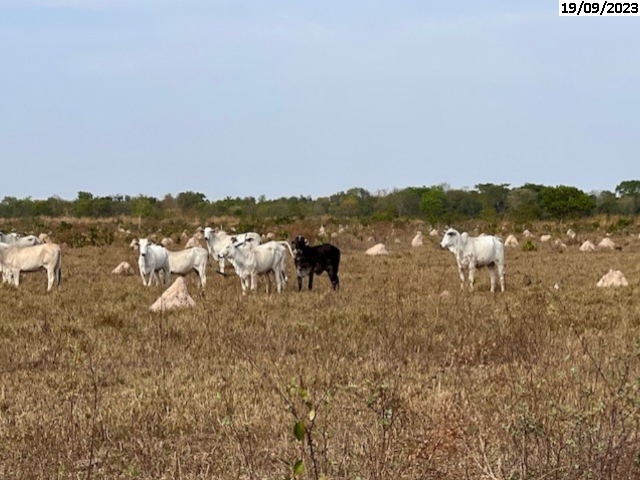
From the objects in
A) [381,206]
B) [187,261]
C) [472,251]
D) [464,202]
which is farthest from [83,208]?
[472,251]

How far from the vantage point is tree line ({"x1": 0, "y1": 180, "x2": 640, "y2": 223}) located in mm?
57062

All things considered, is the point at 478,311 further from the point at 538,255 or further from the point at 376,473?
the point at 538,255

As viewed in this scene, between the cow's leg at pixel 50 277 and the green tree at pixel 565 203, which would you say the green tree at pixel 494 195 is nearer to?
the green tree at pixel 565 203

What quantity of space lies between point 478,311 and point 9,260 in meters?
10.6

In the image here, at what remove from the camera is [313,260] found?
57.1 feet

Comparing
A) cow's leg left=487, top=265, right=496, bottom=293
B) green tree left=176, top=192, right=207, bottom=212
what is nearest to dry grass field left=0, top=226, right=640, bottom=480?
cow's leg left=487, top=265, right=496, bottom=293

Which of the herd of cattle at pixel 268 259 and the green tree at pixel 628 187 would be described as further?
the green tree at pixel 628 187

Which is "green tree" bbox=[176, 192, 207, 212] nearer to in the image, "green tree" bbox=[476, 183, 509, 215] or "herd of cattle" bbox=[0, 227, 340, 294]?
"green tree" bbox=[476, 183, 509, 215]

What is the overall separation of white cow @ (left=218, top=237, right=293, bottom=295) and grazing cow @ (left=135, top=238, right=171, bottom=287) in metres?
1.80

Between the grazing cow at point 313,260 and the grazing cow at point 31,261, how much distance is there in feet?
16.7

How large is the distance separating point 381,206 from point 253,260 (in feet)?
201

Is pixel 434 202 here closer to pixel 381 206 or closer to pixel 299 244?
pixel 381 206

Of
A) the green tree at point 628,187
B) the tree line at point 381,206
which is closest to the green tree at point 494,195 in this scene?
the tree line at point 381,206

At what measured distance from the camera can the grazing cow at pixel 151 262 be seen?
1759cm
